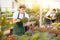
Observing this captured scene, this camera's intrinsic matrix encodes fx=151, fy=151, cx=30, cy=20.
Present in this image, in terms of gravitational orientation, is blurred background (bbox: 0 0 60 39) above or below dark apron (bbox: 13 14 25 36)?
above

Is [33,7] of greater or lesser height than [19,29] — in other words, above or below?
above

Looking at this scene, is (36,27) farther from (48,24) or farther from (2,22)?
(2,22)

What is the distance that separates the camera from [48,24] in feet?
7.83

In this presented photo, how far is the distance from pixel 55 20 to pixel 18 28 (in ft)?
2.15

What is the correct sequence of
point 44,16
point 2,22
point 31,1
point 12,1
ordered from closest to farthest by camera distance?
point 2,22 < point 12,1 < point 31,1 < point 44,16

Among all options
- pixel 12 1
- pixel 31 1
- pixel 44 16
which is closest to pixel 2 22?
pixel 12 1

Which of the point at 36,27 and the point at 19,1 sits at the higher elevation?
the point at 19,1

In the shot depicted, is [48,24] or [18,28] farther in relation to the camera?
[48,24]

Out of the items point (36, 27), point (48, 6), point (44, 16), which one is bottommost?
point (36, 27)

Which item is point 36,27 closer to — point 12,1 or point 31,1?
point 31,1

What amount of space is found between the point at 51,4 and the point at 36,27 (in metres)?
0.45

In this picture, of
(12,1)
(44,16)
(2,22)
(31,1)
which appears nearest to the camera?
(2,22)

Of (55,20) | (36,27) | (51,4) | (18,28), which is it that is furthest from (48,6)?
(18,28)

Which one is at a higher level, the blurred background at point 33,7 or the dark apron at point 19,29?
the blurred background at point 33,7
